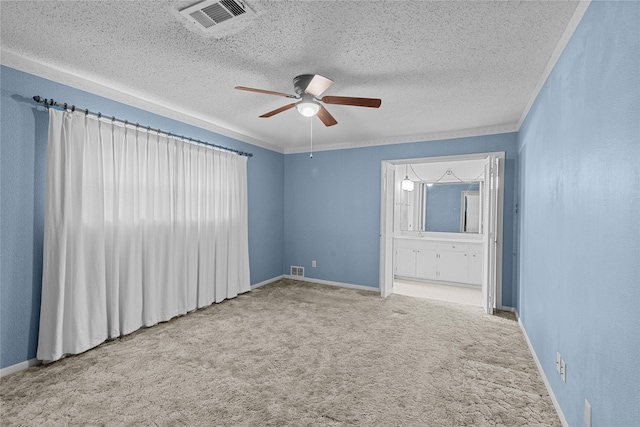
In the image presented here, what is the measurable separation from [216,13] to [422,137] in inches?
145

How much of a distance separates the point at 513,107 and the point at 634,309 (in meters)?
3.03

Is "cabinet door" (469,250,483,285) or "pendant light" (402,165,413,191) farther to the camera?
"pendant light" (402,165,413,191)

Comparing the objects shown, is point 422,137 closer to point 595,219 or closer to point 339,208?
point 339,208

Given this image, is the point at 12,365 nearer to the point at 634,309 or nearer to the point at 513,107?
the point at 634,309

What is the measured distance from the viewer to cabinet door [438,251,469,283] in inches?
219

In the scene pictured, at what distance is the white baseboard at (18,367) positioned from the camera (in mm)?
2402

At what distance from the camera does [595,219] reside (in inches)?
59.2

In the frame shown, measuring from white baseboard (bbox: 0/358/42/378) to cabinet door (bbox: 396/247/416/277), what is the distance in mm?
5417

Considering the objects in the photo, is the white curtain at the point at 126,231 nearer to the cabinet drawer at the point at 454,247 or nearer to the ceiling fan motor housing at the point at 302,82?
the ceiling fan motor housing at the point at 302,82

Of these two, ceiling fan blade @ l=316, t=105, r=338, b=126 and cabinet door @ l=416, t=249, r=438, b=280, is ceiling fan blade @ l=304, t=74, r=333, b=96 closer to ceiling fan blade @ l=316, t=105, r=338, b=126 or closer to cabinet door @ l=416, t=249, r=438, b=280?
ceiling fan blade @ l=316, t=105, r=338, b=126

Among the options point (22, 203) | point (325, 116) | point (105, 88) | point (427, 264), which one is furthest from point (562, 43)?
point (427, 264)

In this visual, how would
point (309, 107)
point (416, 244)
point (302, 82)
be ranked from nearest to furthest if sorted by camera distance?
point (302, 82), point (309, 107), point (416, 244)

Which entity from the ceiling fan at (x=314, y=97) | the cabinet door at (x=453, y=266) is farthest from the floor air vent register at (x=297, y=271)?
the ceiling fan at (x=314, y=97)

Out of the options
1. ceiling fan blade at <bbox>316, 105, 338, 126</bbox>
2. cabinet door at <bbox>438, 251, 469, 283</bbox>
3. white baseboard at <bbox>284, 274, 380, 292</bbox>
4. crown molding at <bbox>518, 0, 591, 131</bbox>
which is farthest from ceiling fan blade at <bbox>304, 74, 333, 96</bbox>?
cabinet door at <bbox>438, 251, 469, 283</bbox>
